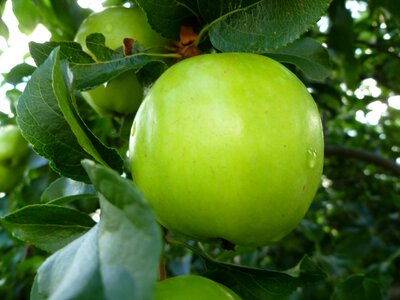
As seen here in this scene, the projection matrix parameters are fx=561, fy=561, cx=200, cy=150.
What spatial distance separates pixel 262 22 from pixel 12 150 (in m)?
1.17

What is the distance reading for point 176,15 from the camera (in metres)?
0.98

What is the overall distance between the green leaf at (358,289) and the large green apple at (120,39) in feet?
1.91

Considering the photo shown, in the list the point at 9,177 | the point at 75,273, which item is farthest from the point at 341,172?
the point at 75,273

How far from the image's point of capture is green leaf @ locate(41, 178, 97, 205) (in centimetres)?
101

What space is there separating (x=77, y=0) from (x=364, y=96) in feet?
5.96

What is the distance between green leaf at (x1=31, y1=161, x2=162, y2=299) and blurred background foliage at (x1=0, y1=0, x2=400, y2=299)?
0.61m

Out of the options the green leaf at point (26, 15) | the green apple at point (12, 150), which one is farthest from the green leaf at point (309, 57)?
the green apple at point (12, 150)

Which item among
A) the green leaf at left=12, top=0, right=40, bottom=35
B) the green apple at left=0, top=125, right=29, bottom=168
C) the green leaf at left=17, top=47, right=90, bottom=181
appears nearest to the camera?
the green leaf at left=17, top=47, right=90, bottom=181

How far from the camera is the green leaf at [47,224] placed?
88 centimetres

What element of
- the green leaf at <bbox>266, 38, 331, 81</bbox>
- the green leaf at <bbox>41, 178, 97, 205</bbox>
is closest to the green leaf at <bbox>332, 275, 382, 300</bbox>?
the green leaf at <bbox>266, 38, 331, 81</bbox>

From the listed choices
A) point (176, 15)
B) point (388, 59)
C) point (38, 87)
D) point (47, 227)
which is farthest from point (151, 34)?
point (388, 59)

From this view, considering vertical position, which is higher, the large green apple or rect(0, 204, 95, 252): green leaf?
the large green apple

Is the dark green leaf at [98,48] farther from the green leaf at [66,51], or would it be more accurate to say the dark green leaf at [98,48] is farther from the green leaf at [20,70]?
the green leaf at [20,70]

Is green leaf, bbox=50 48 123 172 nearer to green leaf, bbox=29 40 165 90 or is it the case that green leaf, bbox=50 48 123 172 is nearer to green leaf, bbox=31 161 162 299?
Result: green leaf, bbox=29 40 165 90
